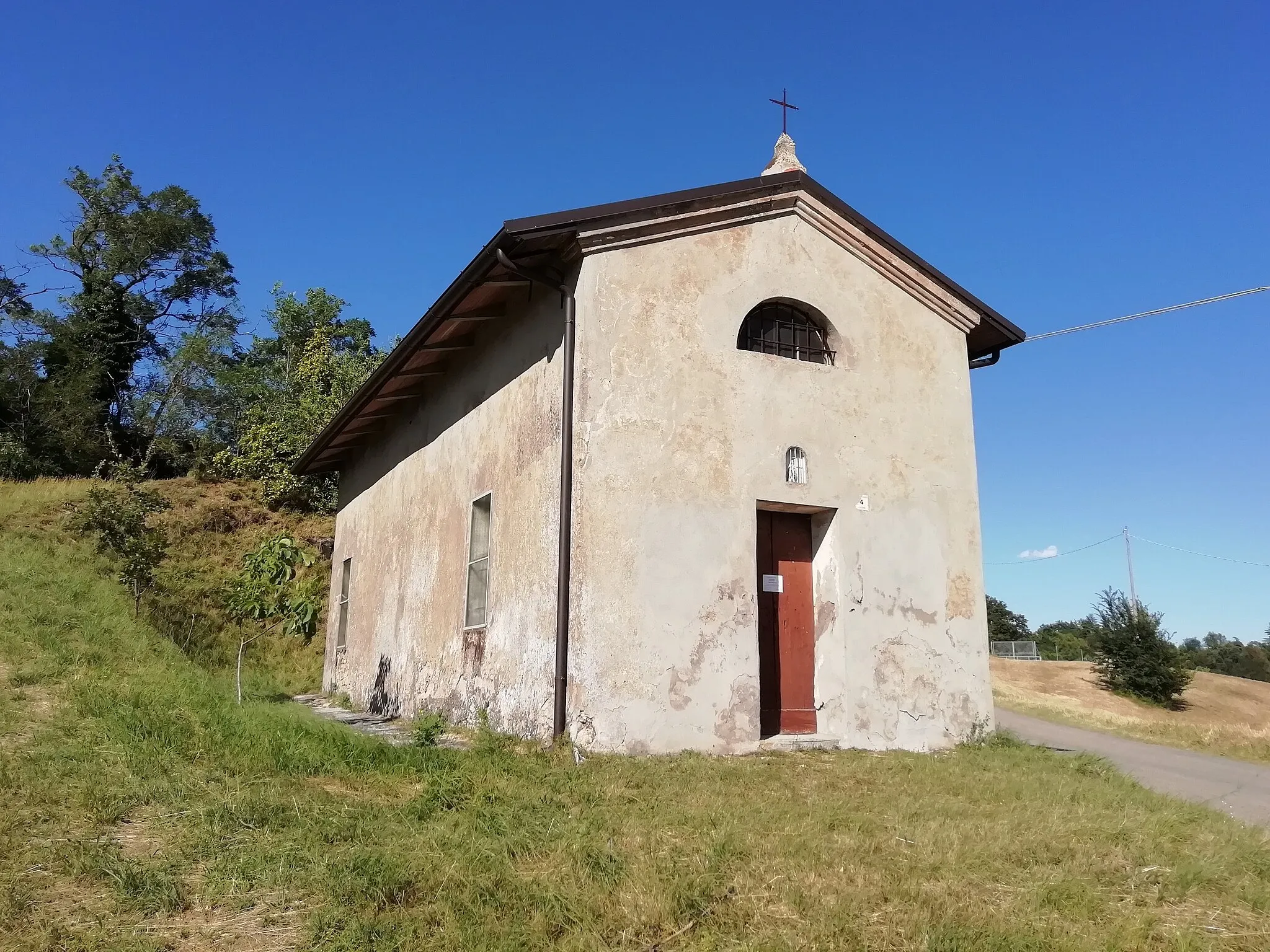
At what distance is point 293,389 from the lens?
32.7 meters

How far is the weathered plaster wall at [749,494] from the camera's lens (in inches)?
289

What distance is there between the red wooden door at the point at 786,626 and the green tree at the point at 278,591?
6254 mm

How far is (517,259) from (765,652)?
4592 millimetres

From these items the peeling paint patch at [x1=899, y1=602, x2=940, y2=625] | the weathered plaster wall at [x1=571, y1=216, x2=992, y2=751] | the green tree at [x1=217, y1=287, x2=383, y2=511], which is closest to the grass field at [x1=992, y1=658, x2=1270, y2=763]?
the peeling paint patch at [x1=899, y1=602, x2=940, y2=625]

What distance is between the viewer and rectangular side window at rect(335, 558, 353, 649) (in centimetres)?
1491

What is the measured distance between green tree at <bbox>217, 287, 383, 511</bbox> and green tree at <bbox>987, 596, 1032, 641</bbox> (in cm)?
4816

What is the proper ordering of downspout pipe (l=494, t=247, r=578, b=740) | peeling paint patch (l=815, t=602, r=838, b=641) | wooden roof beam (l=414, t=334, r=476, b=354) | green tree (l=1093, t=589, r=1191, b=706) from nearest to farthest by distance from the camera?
1. downspout pipe (l=494, t=247, r=578, b=740)
2. peeling paint patch (l=815, t=602, r=838, b=641)
3. wooden roof beam (l=414, t=334, r=476, b=354)
4. green tree (l=1093, t=589, r=1191, b=706)

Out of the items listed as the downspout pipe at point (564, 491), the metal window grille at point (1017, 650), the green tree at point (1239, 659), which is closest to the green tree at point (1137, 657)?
the metal window grille at point (1017, 650)

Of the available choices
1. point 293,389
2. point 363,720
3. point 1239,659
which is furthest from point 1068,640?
point 363,720

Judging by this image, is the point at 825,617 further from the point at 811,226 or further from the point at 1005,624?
the point at 1005,624

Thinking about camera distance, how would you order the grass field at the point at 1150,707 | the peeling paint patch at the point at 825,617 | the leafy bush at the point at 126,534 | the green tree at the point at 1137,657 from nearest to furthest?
the peeling paint patch at the point at 825,617 < the leafy bush at the point at 126,534 < the grass field at the point at 1150,707 < the green tree at the point at 1137,657

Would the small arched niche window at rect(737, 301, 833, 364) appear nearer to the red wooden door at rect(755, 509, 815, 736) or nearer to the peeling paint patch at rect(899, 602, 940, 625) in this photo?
the red wooden door at rect(755, 509, 815, 736)

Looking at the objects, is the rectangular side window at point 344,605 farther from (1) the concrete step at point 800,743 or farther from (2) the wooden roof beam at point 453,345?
(1) the concrete step at point 800,743

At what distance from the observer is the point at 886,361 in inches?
365
